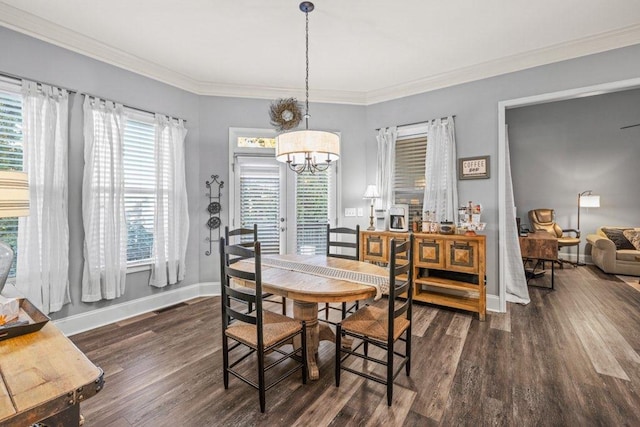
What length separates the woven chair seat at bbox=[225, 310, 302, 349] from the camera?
1947 mm

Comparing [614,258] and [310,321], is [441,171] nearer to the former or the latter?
[310,321]

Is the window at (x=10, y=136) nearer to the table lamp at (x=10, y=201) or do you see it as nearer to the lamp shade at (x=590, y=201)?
the table lamp at (x=10, y=201)

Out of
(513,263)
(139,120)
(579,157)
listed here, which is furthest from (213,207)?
(579,157)

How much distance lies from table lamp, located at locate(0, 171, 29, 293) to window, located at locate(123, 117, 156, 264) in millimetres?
1692

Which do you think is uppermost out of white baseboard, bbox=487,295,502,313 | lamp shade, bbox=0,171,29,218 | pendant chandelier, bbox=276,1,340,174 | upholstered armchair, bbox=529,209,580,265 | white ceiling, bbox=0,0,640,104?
white ceiling, bbox=0,0,640,104

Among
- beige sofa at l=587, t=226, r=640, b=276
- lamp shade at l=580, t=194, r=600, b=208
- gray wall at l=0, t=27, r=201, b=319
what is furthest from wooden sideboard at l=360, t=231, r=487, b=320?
lamp shade at l=580, t=194, r=600, b=208

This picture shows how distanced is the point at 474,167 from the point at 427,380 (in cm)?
264

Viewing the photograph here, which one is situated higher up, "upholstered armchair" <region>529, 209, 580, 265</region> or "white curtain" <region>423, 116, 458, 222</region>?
"white curtain" <region>423, 116, 458, 222</region>

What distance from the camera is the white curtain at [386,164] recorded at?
4.33m

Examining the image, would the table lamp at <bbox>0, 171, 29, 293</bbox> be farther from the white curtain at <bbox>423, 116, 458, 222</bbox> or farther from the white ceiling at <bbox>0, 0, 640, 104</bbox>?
the white curtain at <bbox>423, 116, 458, 222</bbox>

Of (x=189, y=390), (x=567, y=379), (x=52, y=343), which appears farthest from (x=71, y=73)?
(x=567, y=379)

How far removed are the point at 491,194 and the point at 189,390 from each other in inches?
147

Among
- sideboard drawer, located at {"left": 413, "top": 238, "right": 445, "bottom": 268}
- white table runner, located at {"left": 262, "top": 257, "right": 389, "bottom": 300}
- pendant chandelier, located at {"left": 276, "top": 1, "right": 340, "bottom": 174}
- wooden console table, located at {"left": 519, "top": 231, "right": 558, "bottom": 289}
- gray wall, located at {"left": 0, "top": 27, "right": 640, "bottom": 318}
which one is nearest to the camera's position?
white table runner, located at {"left": 262, "top": 257, "right": 389, "bottom": 300}

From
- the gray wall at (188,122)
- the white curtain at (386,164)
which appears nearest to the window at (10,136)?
the gray wall at (188,122)
